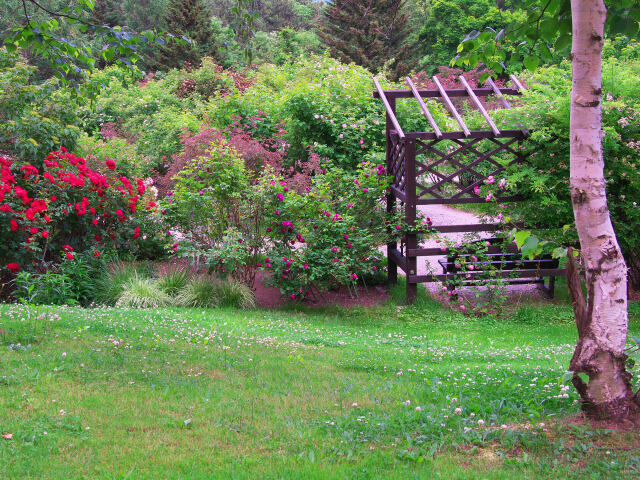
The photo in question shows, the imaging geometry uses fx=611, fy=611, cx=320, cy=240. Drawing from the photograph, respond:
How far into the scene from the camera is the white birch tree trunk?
378cm

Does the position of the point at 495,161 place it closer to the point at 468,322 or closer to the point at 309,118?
the point at 468,322

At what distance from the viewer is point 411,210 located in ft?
32.0

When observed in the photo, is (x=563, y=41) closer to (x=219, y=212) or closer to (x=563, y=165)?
(x=563, y=165)

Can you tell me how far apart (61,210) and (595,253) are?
7.68 m

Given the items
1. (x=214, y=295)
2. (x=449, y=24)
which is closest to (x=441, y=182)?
(x=214, y=295)

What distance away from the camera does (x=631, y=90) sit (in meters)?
9.61

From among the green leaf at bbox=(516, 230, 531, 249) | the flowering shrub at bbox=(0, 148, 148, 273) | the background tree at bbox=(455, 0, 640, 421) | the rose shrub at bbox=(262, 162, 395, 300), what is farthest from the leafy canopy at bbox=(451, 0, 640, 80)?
the flowering shrub at bbox=(0, 148, 148, 273)

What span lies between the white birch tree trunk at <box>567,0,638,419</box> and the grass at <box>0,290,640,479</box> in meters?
0.28

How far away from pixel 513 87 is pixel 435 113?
2.72m

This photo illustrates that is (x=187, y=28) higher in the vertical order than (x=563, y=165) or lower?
higher

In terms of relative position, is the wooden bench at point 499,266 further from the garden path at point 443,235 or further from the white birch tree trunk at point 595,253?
the white birch tree trunk at point 595,253

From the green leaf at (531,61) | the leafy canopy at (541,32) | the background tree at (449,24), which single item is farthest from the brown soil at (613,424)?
the background tree at (449,24)

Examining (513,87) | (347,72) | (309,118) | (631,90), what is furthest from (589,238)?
(347,72)

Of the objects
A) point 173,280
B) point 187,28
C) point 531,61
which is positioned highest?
point 187,28
